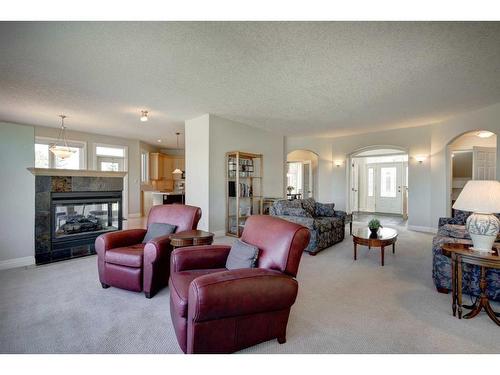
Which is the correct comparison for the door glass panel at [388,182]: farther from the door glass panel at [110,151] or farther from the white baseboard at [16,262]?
the white baseboard at [16,262]

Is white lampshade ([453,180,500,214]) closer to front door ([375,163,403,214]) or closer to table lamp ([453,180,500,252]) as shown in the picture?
table lamp ([453,180,500,252])

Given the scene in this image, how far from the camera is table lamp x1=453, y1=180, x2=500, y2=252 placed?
2078 mm

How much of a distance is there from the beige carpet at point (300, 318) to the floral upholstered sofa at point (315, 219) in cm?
89

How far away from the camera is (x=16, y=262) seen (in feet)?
11.2

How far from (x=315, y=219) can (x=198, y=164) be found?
2774 mm

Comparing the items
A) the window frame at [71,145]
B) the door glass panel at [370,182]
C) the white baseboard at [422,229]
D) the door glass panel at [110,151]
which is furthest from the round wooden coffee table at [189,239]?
the door glass panel at [370,182]

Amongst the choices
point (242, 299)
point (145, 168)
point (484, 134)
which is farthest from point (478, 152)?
point (145, 168)

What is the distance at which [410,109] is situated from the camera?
489 cm

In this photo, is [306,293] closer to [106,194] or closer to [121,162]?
[106,194]

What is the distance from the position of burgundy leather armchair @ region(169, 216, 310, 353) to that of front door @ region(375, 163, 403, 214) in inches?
360

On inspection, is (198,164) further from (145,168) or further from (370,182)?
(370,182)

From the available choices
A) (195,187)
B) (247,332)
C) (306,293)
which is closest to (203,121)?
(195,187)

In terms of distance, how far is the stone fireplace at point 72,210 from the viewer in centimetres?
360
